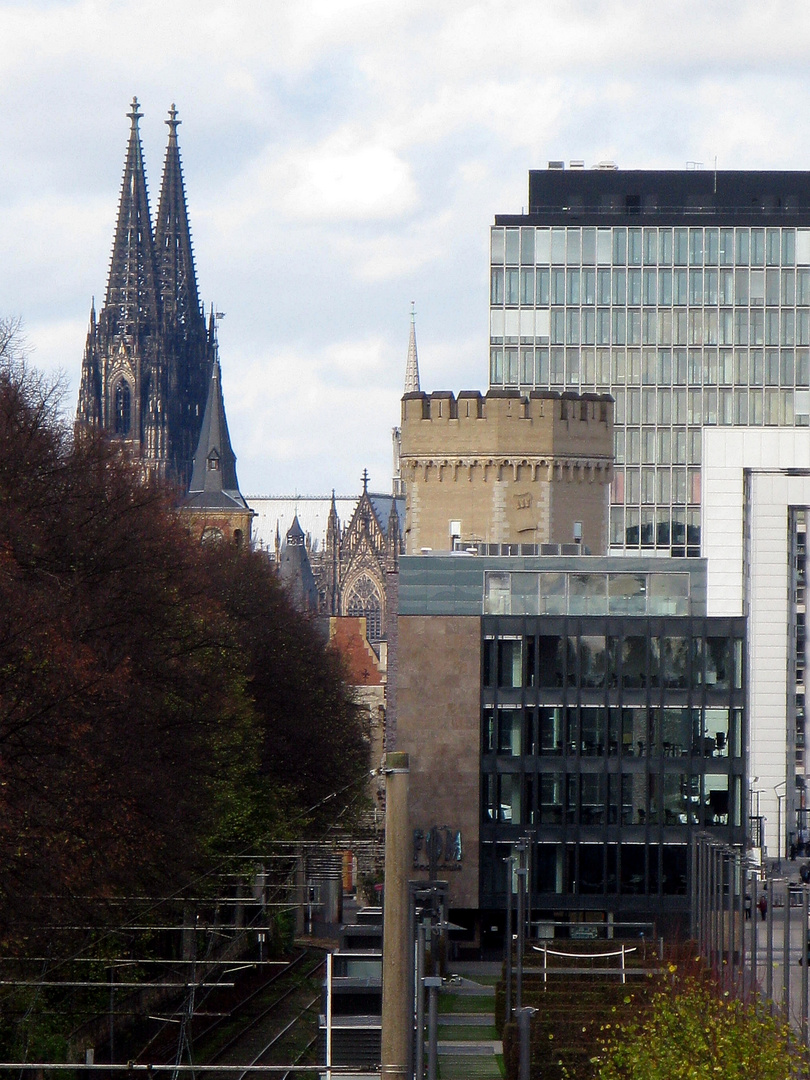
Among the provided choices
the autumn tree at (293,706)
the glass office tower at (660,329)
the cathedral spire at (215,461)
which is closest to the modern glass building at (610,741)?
the autumn tree at (293,706)

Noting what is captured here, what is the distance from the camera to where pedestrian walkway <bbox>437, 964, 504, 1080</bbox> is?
50156 mm

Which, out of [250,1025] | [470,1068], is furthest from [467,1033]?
[470,1068]

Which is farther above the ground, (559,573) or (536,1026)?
(559,573)

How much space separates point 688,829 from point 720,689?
5.08m

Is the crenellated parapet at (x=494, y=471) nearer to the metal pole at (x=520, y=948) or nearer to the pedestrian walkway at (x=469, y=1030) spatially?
the pedestrian walkway at (x=469, y=1030)

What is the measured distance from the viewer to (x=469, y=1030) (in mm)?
57750

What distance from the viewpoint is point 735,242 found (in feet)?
459

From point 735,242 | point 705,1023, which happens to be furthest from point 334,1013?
point 735,242

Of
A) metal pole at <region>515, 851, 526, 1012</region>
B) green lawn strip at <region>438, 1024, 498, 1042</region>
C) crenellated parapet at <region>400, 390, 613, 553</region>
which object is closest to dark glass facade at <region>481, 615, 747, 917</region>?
metal pole at <region>515, 851, 526, 1012</region>

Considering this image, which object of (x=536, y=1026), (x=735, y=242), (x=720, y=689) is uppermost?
(x=735, y=242)

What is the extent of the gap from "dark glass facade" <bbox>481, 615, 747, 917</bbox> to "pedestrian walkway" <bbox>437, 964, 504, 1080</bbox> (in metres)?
4.91

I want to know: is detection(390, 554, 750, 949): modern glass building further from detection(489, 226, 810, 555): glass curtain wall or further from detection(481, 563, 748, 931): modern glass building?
detection(489, 226, 810, 555): glass curtain wall

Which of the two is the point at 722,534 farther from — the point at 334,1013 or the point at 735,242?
the point at 334,1013

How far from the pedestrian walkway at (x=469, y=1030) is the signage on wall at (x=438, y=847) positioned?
13.0 feet
